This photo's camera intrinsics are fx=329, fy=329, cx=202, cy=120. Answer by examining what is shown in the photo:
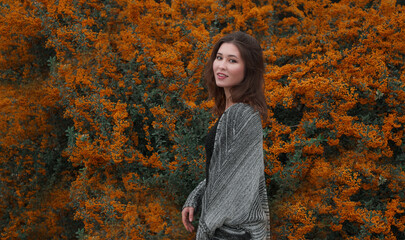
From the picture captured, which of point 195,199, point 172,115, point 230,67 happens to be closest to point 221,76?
point 230,67

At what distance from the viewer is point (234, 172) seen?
1.39 metres

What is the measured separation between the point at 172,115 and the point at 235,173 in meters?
1.69

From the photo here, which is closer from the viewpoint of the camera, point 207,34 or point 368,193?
point 368,193

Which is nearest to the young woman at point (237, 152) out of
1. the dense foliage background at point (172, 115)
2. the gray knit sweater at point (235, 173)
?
the gray knit sweater at point (235, 173)

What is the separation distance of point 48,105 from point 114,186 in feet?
4.44

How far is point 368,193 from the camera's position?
2.76 metres

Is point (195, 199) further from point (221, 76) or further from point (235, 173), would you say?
point (221, 76)

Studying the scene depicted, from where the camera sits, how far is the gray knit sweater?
4.57 feet

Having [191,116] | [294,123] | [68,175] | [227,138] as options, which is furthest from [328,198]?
[68,175]

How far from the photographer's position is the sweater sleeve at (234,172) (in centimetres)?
139

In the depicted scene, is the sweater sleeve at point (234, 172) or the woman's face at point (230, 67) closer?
the sweater sleeve at point (234, 172)

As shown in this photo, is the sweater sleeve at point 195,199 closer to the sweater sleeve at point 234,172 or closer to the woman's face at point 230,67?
the sweater sleeve at point 234,172

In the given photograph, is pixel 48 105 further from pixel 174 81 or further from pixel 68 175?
pixel 174 81

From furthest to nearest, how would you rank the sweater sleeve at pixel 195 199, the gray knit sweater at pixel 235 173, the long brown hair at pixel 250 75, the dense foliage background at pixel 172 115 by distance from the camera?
the dense foliage background at pixel 172 115, the sweater sleeve at pixel 195 199, the long brown hair at pixel 250 75, the gray knit sweater at pixel 235 173
